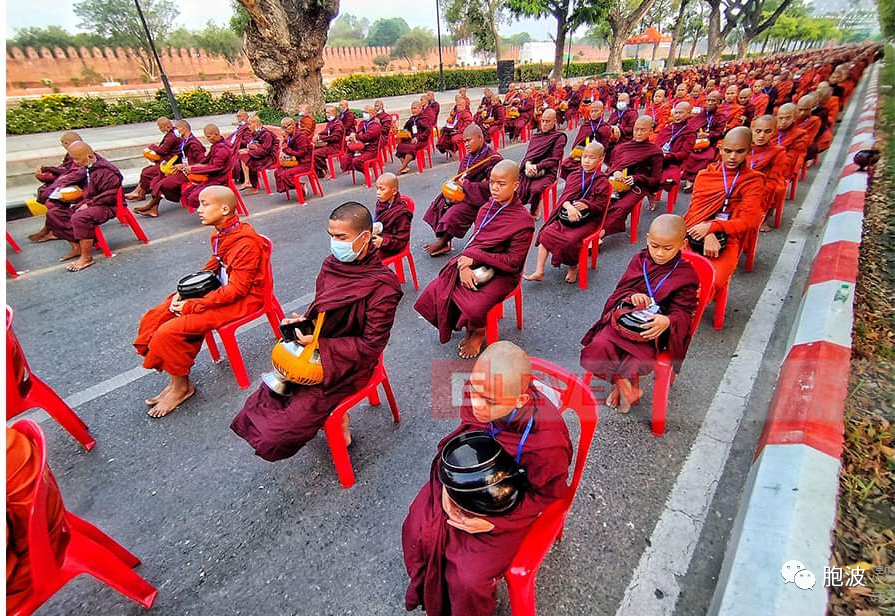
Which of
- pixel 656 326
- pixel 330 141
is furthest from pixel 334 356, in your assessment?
pixel 330 141

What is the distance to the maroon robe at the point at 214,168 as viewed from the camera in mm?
6449

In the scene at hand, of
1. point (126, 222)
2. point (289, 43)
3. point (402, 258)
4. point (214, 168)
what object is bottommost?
point (402, 258)

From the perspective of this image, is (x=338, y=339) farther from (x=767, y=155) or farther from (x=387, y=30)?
(x=387, y=30)

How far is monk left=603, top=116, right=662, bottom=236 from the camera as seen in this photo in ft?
16.2

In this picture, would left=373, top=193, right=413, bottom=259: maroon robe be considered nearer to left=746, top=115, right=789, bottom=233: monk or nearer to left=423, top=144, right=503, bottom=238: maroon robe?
left=423, top=144, right=503, bottom=238: maroon robe

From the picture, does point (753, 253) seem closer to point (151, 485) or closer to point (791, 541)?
point (791, 541)

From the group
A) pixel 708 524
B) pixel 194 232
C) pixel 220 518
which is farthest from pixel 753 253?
pixel 194 232

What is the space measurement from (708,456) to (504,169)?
7.43ft

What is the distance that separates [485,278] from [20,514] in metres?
2.58

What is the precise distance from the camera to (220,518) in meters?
2.23

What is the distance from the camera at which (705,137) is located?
6.25 meters

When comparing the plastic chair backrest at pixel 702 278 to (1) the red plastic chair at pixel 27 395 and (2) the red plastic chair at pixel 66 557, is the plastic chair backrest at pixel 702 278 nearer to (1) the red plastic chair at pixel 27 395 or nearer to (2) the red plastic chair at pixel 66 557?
(2) the red plastic chair at pixel 66 557

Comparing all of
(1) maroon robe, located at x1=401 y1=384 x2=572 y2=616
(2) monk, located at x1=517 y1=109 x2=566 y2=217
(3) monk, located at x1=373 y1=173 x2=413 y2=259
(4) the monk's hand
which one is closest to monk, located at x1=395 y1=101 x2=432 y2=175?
(2) monk, located at x1=517 y1=109 x2=566 y2=217

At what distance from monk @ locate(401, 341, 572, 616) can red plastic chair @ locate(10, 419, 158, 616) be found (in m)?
1.13
